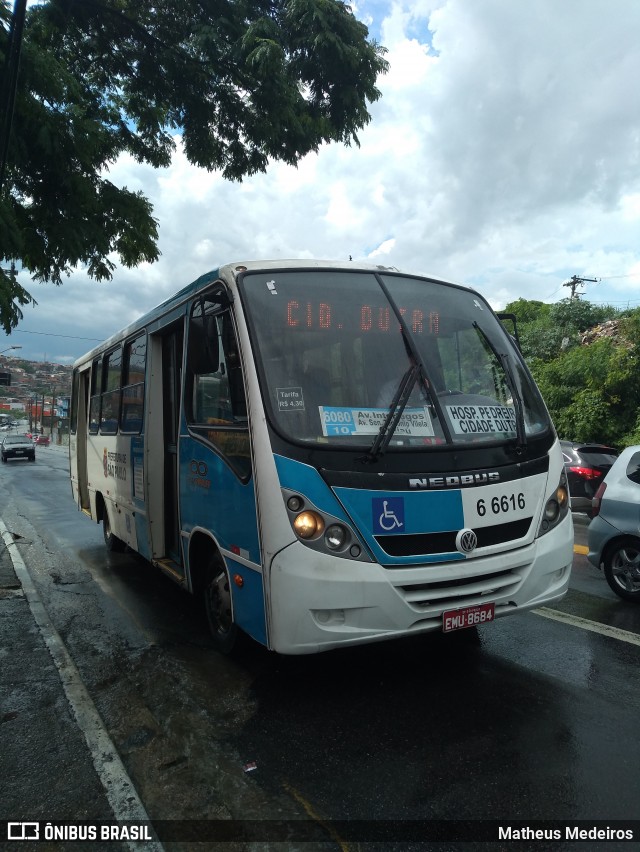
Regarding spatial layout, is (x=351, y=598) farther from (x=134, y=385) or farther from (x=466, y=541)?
(x=134, y=385)

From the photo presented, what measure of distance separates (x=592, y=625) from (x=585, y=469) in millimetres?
7597

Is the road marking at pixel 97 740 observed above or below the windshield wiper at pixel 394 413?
below

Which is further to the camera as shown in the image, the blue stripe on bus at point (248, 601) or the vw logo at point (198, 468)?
the vw logo at point (198, 468)

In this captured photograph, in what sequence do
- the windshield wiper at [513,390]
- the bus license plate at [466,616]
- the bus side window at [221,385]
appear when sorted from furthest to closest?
1. the windshield wiper at [513,390]
2. the bus side window at [221,385]
3. the bus license plate at [466,616]

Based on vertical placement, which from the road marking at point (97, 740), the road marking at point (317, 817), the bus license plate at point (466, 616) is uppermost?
the bus license plate at point (466, 616)

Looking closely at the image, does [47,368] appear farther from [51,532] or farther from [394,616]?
[394,616]

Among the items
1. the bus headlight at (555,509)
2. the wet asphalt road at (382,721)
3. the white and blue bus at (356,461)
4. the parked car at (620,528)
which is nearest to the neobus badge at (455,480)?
the white and blue bus at (356,461)

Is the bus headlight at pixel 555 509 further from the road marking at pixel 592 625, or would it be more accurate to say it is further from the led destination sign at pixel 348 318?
the led destination sign at pixel 348 318

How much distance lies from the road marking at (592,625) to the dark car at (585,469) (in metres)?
6.96

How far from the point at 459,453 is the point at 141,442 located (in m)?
3.28

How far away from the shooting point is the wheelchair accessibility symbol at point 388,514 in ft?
11.1

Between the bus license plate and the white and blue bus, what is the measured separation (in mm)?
12

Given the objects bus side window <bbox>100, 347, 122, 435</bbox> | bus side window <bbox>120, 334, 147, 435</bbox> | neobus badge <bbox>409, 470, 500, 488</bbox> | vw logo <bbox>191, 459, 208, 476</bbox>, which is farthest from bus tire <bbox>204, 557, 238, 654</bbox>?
bus side window <bbox>100, 347, 122, 435</bbox>

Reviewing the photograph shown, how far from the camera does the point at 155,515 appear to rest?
5699 mm
